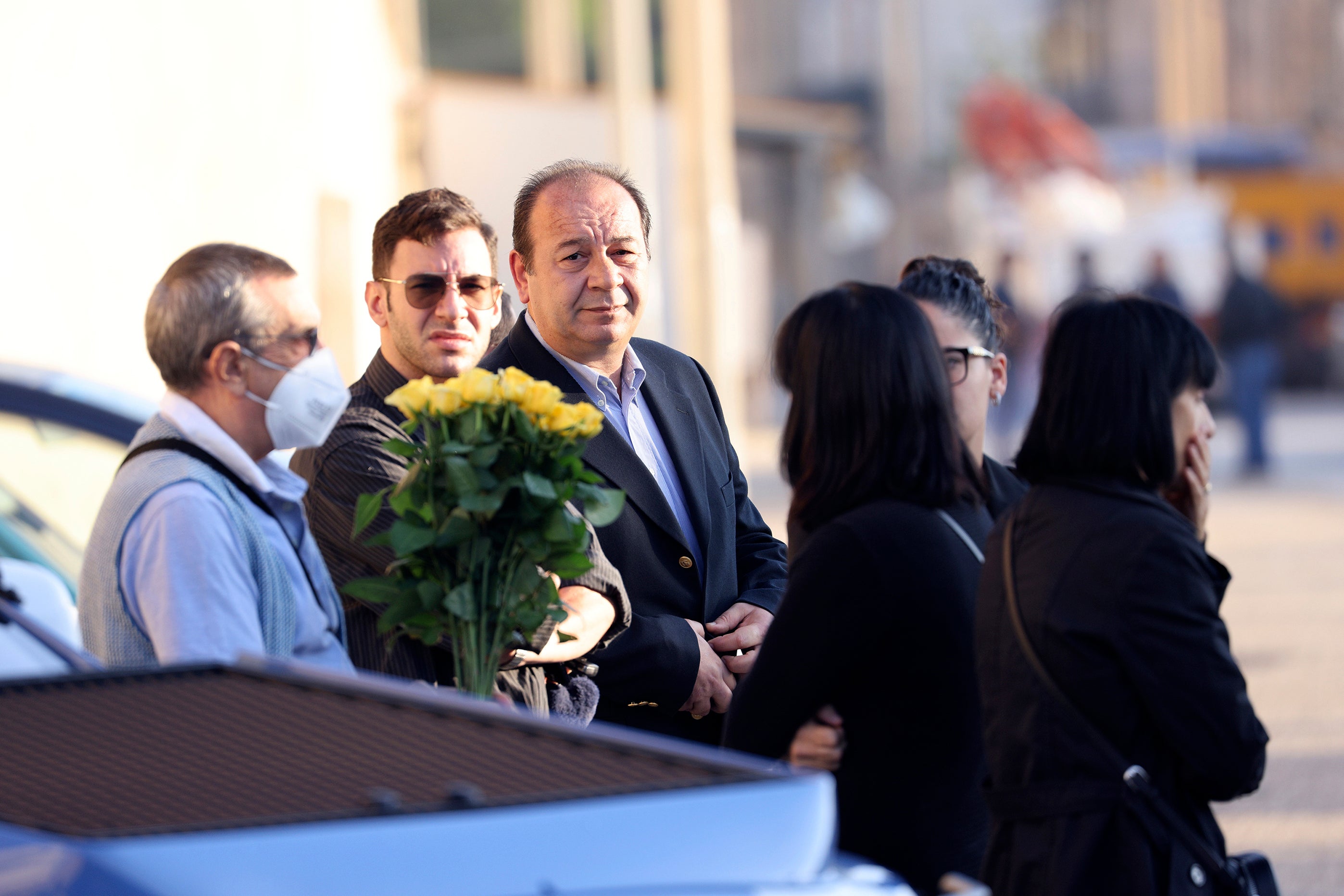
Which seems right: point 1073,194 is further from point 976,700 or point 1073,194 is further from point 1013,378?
point 976,700

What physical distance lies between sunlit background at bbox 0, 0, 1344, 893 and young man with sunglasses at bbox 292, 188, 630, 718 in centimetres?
181

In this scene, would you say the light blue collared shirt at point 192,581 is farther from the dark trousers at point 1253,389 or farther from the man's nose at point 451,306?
the dark trousers at point 1253,389

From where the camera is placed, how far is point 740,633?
11.2ft

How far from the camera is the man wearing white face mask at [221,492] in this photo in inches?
97.5

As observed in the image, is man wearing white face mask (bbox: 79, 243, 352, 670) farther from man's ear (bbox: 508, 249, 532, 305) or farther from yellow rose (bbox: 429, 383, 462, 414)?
man's ear (bbox: 508, 249, 532, 305)

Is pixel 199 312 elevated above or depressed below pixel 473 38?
below

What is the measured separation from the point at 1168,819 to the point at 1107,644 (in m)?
0.28

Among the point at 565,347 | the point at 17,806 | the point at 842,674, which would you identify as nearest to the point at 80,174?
the point at 565,347

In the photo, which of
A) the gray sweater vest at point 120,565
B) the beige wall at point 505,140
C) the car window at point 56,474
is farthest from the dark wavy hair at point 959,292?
the beige wall at point 505,140

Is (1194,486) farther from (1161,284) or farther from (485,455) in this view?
(1161,284)

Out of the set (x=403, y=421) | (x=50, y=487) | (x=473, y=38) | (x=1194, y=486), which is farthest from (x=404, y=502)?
(x=473, y=38)

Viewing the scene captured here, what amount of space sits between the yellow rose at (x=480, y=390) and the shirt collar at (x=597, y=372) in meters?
0.99

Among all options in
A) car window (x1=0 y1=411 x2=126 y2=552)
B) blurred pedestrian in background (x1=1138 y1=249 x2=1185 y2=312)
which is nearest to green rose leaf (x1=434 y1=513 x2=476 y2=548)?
car window (x1=0 y1=411 x2=126 y2=552)

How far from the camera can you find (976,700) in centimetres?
274
